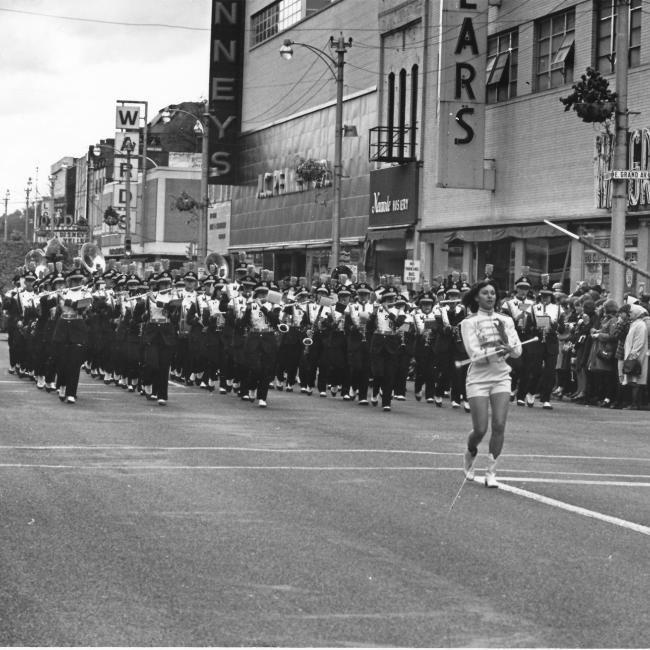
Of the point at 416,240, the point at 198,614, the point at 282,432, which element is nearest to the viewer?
the point at 198,614

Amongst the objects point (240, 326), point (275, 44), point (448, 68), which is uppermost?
point (275, 44)

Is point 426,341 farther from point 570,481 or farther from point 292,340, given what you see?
point 570,481

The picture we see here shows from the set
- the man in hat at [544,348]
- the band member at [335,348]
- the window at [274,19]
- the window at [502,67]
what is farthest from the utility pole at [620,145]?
the window at [274,19]

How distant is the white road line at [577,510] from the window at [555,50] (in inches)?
941

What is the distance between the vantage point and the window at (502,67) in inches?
1473

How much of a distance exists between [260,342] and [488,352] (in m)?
9.82

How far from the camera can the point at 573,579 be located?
26.9 ft

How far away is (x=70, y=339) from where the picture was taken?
2148cm

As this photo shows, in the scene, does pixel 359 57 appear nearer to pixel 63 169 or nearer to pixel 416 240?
pixel 416 240

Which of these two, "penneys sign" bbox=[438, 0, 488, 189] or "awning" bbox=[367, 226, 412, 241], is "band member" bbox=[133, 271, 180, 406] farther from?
"awning" bbox=[367, 226, 412, 241]

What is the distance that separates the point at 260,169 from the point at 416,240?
853 inches

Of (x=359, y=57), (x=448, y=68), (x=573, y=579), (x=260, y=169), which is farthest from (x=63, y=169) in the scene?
(x=573, y=579)

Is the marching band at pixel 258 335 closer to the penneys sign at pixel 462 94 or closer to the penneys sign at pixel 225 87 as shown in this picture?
the penneys sign at pixel 462 94

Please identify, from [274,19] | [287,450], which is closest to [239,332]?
[287,450]
